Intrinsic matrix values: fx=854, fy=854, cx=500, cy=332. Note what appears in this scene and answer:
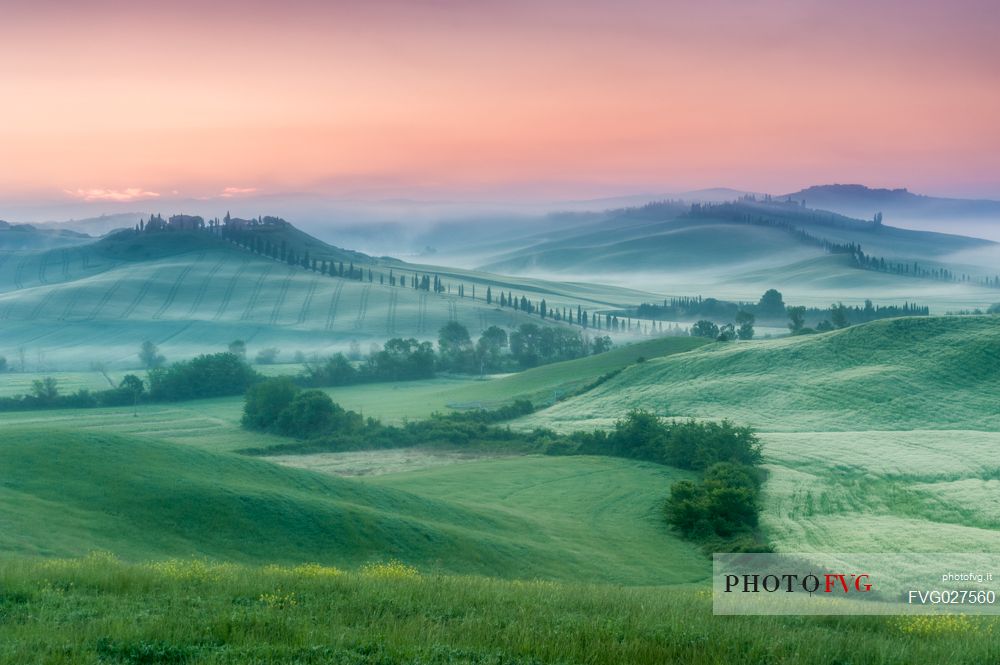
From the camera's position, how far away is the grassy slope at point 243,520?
3816cm

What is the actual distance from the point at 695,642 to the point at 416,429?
91.6m

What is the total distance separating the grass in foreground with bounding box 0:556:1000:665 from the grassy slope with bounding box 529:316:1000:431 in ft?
280

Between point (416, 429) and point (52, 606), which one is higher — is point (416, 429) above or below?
below

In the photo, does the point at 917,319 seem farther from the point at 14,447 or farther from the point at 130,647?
the point at 130,647

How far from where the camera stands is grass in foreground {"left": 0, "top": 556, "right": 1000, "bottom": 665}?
43.6ft

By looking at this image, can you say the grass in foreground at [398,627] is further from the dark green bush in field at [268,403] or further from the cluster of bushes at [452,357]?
the cluster of bushes at [452,357]

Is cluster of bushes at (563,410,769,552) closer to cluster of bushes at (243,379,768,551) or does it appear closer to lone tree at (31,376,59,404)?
cluster of bushes at (243,379,768,551)

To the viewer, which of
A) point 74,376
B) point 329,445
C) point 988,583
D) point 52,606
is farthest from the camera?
point 74,376

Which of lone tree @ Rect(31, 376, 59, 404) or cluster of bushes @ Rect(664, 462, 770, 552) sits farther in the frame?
lone tree @ Rect(31, 376, 59, 404)

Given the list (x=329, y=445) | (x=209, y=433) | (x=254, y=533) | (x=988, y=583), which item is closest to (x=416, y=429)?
(x=329, y=445)

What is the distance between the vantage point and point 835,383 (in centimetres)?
11044

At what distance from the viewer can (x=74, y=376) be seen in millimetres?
166625
